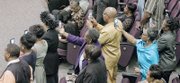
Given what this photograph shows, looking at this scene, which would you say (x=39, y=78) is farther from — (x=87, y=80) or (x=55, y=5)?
(x=55, y=5)

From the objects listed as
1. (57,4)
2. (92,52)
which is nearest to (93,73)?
(92,52)

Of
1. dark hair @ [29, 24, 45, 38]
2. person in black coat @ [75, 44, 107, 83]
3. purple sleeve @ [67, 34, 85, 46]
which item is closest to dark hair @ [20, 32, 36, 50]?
dark hair @ [29, 24, 45, 38]

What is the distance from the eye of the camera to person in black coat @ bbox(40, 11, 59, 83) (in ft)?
27.4

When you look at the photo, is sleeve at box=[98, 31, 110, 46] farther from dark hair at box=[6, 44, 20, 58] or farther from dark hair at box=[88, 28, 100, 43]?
dark hair at box=[6, 44, 20, 58]

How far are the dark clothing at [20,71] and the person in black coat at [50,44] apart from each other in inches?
50.0

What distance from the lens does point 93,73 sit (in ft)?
23.1

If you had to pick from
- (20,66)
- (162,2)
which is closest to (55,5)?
(162,2)

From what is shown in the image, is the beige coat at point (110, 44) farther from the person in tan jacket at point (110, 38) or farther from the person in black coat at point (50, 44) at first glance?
the person in black coat at point (50, 44)

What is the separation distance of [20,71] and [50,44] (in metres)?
1.47

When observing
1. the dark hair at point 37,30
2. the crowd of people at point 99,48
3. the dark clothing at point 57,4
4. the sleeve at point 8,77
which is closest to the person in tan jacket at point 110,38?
the crowd of people at point 99,48

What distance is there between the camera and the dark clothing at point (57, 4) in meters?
11.6

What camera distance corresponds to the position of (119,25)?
8.50 metres

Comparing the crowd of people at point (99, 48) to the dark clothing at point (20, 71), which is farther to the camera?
the crowd of people at point (99, 48)

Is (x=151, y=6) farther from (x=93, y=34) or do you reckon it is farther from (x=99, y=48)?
(x=99, y=48)
